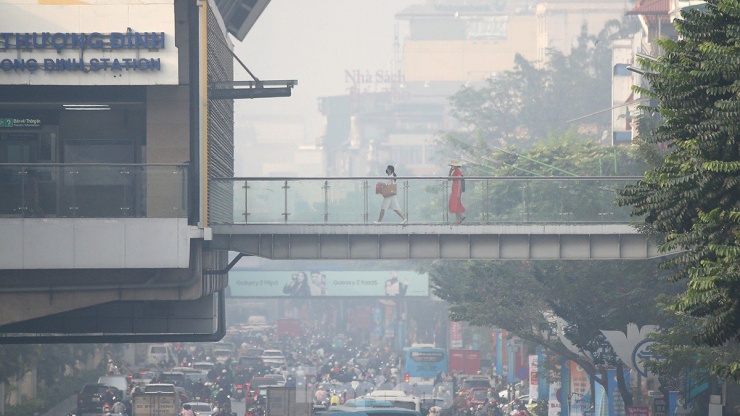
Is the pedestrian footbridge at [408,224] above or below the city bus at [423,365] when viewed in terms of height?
above

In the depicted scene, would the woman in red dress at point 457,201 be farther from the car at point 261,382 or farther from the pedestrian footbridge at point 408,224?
the car at point 261,382

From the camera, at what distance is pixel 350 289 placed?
346 feet

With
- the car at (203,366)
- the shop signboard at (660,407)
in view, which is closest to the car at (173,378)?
the car at (203,366)

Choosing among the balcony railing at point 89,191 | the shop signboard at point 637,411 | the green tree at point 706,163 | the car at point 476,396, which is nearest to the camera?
the green tree at point 706,163

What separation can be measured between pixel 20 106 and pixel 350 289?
7050cm

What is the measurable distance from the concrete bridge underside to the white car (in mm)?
42141

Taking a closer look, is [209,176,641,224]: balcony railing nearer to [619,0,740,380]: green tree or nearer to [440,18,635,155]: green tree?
[619,0,740,380]: green tree

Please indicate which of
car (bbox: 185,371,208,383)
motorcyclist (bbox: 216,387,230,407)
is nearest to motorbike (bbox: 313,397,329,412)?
motorcyclist (bbox: 216,387,230,407)

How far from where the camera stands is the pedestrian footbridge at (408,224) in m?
38.1

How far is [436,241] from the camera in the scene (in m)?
38.8

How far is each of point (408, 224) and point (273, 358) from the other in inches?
1826

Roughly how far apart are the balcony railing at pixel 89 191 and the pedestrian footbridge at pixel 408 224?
4690mm

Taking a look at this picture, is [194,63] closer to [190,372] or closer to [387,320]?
[190,372]

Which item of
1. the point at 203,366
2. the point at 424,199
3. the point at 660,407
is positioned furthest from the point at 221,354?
the point at 660,407
